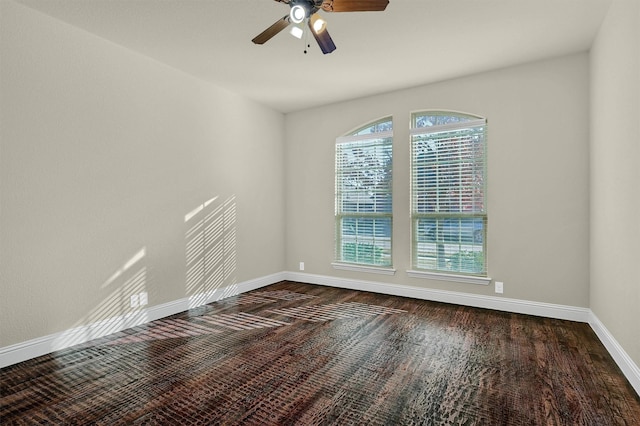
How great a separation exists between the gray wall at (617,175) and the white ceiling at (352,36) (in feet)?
1.32

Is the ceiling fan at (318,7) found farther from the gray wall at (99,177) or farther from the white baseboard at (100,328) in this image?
the white baseboard at (100,328)

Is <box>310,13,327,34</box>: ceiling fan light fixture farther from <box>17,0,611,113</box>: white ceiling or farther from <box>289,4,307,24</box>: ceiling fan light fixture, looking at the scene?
<box>17,0,611,113</box>: white ceiling

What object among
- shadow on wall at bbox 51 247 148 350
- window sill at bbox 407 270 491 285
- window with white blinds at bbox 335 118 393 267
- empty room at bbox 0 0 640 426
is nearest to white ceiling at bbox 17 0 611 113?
empty room at bbox 0 0 640 426

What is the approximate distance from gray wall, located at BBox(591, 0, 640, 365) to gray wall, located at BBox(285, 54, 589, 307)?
0.17 metres

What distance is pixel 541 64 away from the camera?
3.64 metres

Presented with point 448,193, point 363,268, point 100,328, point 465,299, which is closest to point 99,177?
point 100,328

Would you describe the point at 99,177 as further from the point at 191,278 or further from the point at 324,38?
the point at 324,38

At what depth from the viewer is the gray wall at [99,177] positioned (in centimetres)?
263

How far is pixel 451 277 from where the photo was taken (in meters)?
4.13

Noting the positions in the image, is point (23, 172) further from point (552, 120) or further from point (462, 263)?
point (552, 120)

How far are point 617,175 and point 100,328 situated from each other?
14.9 feet

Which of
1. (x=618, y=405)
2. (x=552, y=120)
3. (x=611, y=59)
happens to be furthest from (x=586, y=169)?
(x=618, y=405)

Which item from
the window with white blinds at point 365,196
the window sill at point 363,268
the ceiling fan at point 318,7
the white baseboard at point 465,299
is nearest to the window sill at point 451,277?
the white baseboard at point 465,299

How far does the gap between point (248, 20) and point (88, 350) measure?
3.08 m
